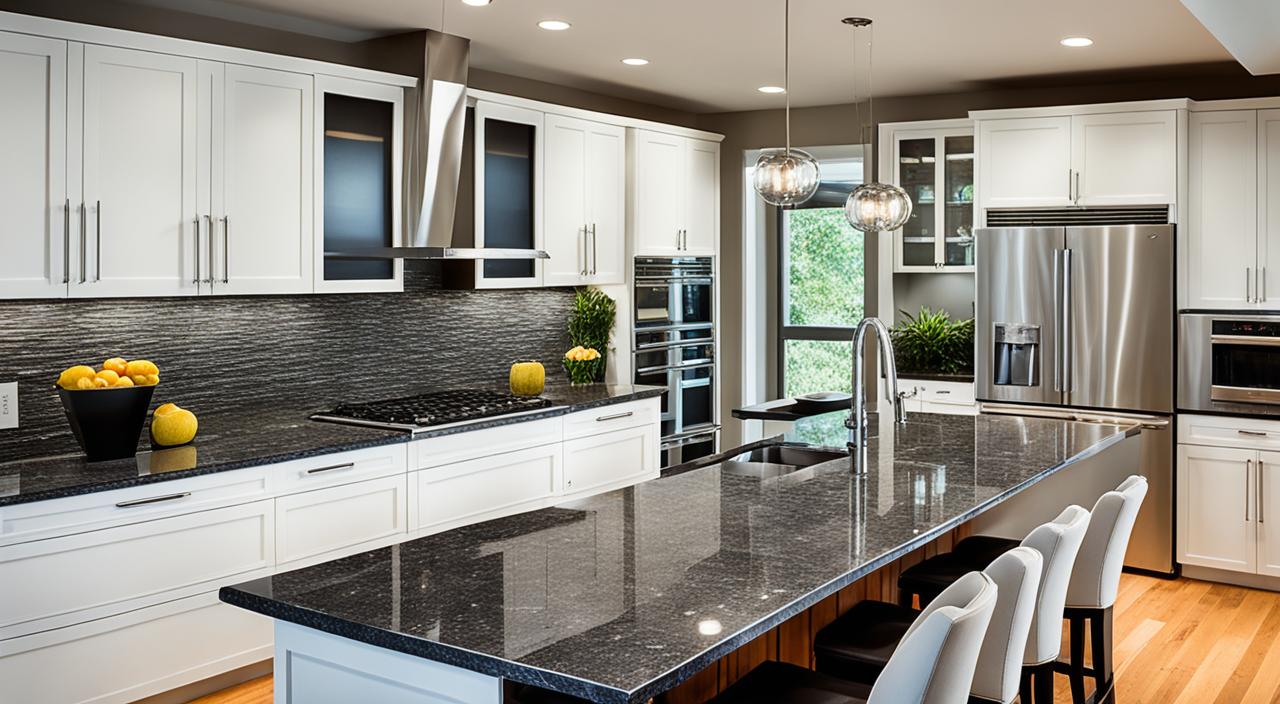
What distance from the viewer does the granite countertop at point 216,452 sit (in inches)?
124

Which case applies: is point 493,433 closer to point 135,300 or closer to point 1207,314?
point 135,300

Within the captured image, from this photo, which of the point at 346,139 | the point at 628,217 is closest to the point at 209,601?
the point at 346,139

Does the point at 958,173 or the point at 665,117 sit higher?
the point at 665,117

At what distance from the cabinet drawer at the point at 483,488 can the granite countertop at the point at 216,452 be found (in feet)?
0.55

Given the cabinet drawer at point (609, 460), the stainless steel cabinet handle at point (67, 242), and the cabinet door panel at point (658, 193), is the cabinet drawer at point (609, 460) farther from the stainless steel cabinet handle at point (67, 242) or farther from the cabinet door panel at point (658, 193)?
the stainless steel cabinet handle at point (67, 242)

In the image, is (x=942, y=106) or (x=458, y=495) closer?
(x=458, y=495)

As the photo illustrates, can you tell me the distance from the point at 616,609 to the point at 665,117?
17.7ft

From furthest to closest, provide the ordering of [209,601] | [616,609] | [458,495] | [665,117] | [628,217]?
[665,117] → [628,217] → [458,495] → [209,601] → [616,609]

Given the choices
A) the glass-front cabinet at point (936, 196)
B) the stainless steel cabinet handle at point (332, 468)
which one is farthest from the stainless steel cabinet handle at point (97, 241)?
the glass-front cabinet at point (936, 196)

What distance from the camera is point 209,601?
3533mm

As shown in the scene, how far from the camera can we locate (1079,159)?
18.1ft

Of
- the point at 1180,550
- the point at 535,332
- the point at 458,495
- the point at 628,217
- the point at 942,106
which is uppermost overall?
the point at 942,106

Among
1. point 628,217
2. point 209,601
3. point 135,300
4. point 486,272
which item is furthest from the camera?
point 628,217

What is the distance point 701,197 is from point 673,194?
0.32m
